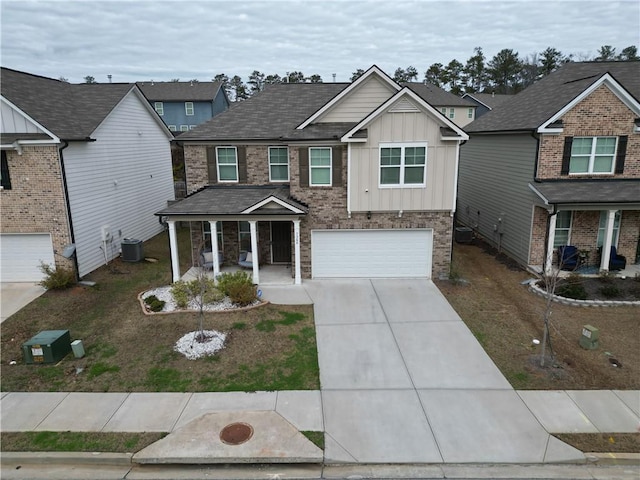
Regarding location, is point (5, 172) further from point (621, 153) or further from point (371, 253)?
point (621, 153)

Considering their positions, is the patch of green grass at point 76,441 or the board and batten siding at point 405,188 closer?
the patch of green grass at point 76,441

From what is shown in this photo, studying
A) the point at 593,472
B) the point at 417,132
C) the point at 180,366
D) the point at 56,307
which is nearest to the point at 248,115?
the point at 417,132

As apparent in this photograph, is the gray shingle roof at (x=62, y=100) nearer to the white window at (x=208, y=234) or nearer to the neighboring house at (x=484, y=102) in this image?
the white window at (x=208, y=234)

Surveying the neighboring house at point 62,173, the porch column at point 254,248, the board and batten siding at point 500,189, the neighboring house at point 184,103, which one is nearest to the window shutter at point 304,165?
the porch column at point 254,248

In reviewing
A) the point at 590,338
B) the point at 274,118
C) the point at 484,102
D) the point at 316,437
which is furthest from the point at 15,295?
the point at 484,102

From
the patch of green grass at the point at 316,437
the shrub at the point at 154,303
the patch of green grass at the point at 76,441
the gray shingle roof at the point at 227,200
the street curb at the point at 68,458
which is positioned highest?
the gray shingle roof at the point at 227,200

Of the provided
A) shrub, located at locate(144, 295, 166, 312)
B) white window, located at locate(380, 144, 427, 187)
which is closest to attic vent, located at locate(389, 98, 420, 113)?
white window, located at locate(380, 144, 427, 187)
